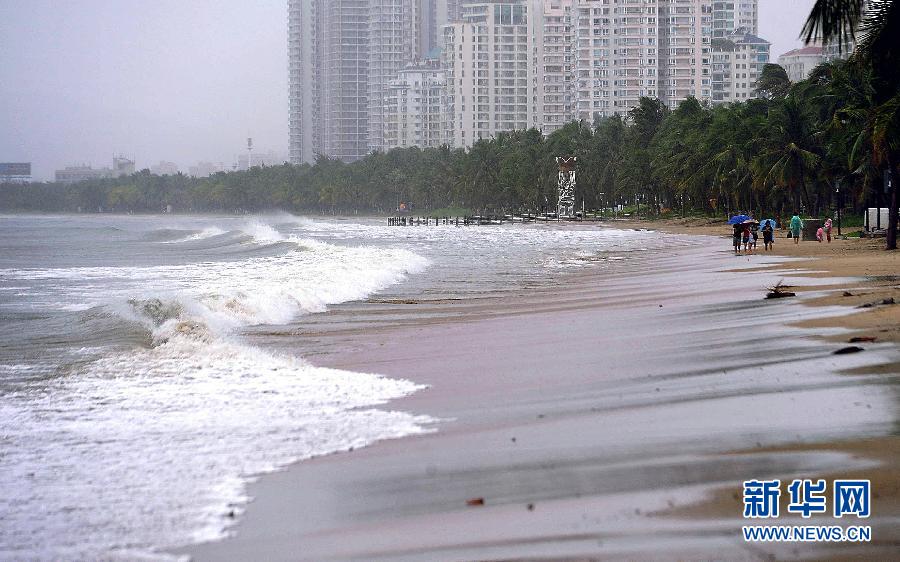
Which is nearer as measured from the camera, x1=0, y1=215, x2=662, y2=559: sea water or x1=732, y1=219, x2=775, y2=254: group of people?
x1=0, y1=215, x2=662, y2=559: sea water

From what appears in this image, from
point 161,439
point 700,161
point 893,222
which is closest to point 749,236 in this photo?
point 893,222

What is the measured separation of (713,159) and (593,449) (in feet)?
231

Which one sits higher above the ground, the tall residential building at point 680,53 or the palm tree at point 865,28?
the tall residential building at point 680,53

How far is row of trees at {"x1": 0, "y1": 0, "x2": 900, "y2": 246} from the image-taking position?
3874cm

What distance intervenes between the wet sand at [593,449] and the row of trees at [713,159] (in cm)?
417

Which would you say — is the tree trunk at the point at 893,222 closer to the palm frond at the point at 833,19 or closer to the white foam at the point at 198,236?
the palm frond at the point at 833,19

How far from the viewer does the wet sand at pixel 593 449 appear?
Result: 18.4 feet

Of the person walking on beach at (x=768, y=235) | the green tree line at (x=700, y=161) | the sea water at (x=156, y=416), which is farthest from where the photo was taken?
the green tree line at (x=700, y=161)

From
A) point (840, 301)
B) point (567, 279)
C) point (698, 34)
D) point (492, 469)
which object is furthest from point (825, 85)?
point (698, 34)

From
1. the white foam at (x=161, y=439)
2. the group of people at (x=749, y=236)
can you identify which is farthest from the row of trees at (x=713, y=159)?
the white foam at (x=161, y=439)

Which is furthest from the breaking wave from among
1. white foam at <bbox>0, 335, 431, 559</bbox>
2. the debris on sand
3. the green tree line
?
the green tree line

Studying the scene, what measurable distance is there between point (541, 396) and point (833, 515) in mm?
4320

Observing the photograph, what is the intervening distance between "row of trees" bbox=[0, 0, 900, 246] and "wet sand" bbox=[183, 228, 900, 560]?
4173 mm

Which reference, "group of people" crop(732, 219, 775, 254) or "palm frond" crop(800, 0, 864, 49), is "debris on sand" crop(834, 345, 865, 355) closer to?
"palm frond" crop(800, 0, 864, 49)
